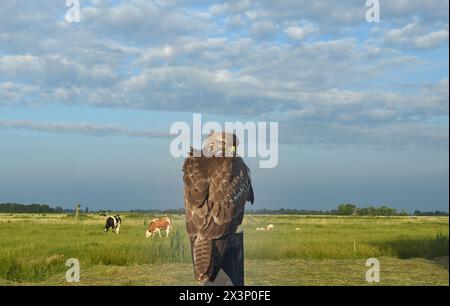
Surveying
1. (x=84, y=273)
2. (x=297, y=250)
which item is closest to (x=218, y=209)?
(x=84, y=273)

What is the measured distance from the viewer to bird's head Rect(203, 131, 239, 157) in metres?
7.99

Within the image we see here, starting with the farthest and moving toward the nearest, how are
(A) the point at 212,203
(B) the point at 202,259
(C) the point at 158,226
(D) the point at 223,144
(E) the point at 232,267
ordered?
(C) the point at 158,226, (D) the point at 223,144, (A) the point at 212,203, (E) the point at 232,267, (B) the point at 202,259

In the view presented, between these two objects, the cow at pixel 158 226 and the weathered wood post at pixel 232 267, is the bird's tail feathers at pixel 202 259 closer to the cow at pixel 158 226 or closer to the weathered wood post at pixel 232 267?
the weathered wood post at pixel 232 267

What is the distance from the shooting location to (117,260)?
18.6 meters

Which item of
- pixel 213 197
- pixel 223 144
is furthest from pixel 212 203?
pixel 223 144

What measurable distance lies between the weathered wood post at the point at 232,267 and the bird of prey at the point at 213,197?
123mm

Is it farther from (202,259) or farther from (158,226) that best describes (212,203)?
(158,226)

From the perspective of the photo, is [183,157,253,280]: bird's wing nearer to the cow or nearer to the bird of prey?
the bird of prey

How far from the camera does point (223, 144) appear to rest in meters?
8.02

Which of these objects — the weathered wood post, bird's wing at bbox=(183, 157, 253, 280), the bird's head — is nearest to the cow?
the bird's head

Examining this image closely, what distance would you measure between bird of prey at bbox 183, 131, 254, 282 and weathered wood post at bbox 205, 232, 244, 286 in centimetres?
12

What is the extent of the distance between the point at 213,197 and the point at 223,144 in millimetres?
891
